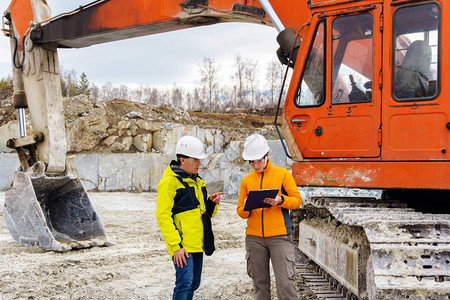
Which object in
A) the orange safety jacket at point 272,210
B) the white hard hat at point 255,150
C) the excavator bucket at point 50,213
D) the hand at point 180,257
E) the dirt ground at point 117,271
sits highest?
the white hard hat at point 255,150

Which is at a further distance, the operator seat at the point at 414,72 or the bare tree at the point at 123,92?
the bare tree at the point at 123,92

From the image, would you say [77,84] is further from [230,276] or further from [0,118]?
[230,276]

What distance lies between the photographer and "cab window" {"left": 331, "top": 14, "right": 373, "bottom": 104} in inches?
161

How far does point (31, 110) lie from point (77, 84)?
90.6 feet

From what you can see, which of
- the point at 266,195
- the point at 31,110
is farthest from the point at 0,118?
the point at 266,195

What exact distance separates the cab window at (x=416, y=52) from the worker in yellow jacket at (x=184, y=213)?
181 cm

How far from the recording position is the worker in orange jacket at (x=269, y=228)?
388 centimetres

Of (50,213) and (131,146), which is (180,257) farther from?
(131,146)

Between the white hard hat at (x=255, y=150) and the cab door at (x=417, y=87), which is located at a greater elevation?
the cab door at (x=417, y=87)

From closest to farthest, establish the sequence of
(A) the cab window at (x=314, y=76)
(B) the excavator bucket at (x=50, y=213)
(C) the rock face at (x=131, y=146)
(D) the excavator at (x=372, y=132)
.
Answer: (D) the excavator at (x=372, y=132)
(A) the cab window at (x=314, y=76)
(B) the excavator bucket at (x=50, y=213)
(C) the rock face at (x=131, y=146)

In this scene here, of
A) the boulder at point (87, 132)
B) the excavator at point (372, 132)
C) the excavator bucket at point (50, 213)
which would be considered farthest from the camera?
the boulder at point (87, 132)

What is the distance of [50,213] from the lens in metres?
7.57

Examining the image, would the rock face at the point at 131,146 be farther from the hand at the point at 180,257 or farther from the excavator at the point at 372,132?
the hand at the point at 180,257

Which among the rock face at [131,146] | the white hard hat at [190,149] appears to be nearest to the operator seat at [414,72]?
the white hard hat at [190,149]
